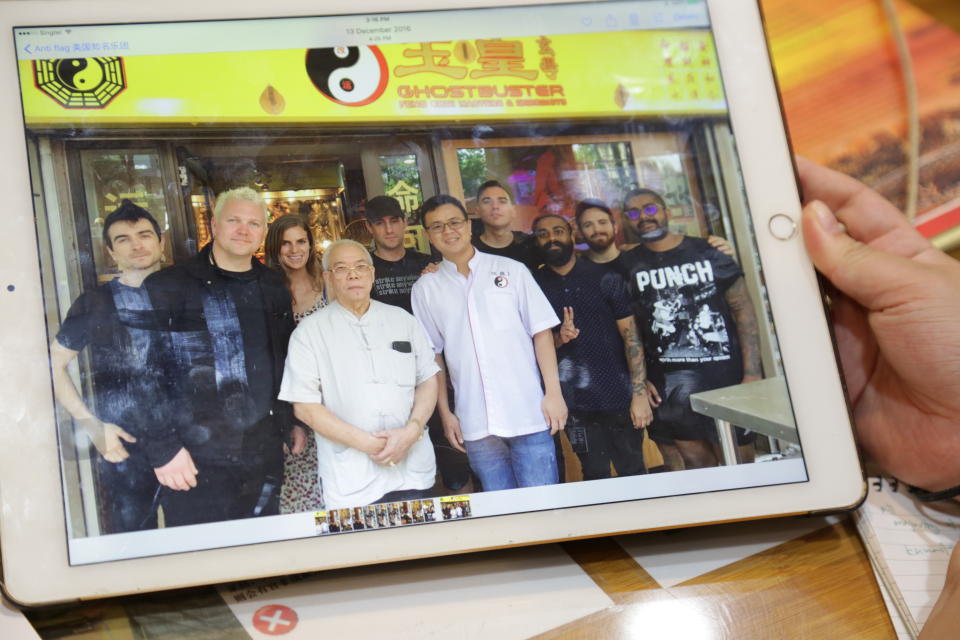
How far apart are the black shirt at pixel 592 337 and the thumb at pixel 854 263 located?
0.20m

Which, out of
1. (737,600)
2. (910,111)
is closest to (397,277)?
(737,600)

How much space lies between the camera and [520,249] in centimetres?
62

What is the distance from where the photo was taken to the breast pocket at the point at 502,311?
1.99ft

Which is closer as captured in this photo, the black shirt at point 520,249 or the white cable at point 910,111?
the black shirt at point 520,249

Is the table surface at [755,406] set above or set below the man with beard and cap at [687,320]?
below

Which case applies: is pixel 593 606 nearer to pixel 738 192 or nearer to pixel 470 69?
pixel 738 192

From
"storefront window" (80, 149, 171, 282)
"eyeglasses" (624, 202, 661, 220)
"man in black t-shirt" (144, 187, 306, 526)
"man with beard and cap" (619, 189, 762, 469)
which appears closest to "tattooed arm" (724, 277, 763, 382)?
"man with beard and cap" (619, 189, 762, 469)

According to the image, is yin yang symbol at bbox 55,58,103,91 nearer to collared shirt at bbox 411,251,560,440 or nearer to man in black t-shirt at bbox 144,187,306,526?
man in black t-shirt at bbox 144,187,306,526

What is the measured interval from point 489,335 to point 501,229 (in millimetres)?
106

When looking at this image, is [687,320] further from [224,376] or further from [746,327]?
[224,376]

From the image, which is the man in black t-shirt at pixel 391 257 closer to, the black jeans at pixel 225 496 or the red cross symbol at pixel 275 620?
the black jeans at pixel 225 496

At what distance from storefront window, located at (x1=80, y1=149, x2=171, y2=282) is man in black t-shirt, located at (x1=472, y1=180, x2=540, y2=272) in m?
0.29

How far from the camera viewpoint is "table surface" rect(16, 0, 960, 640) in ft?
1.86

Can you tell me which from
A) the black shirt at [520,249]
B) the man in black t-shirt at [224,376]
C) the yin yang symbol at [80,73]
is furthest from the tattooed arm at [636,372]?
the yin yang symbol at [80,73]
